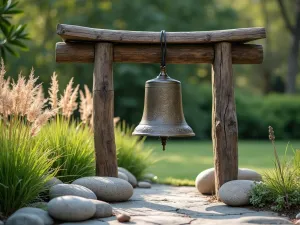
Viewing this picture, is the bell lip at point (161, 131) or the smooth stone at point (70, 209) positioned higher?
the bell lip at point (161, 131)

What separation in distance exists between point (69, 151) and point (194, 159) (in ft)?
25.7

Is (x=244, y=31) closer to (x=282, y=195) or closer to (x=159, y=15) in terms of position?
(x=282, y=195)

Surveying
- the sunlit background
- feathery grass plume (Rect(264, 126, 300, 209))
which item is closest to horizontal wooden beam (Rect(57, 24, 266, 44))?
feathery grass plume (Rect(264, 126, 300, 209))

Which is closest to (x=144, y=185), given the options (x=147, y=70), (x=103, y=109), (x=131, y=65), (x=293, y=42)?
(x=103, y=109)

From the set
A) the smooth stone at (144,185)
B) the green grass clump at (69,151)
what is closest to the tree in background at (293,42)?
the smooth stone at (144,185)

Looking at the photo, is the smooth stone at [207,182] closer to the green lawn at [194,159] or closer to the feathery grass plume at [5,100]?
the green lawn at [194,159]

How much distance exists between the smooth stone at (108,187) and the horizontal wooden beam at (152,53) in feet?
5.06

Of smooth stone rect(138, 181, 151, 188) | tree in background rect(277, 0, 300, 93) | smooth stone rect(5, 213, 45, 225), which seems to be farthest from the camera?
tree in background rect(277, 0, 300, 93)

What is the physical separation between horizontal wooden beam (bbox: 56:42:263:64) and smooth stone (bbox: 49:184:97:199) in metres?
1.74

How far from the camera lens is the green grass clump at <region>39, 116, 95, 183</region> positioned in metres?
7.37

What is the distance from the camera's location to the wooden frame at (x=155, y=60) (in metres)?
7.02

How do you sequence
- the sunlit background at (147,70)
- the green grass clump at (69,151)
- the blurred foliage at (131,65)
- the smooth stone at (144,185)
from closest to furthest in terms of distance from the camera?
1. the green grass clump at (69,151)
2. the smooth stone at (144,185)
3. the sunlit background at (147,70)
4. the blurred foliage at (131,65)

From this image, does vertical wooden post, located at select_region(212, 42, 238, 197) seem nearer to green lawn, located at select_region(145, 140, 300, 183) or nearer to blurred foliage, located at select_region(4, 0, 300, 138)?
green lawn, located at select_region(145, 140, 300, 183)

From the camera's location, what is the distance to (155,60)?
7188mm
